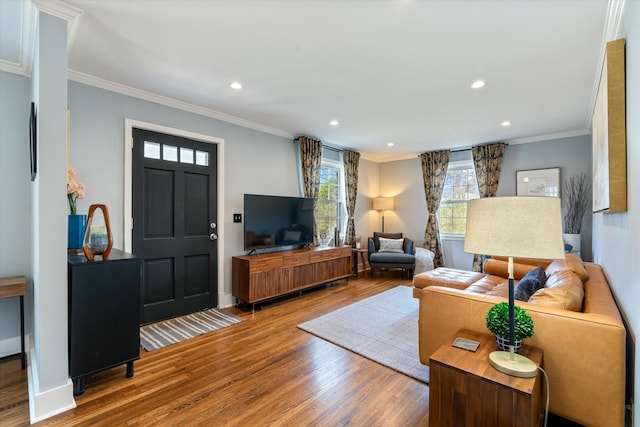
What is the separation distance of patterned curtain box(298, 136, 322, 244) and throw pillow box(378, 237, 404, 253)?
68.8 inches

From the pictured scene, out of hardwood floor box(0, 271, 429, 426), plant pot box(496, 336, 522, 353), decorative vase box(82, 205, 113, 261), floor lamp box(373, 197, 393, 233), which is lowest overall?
hardwood floor box(0, 271, 429, 426)

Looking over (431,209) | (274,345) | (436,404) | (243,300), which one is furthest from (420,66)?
(431,209)

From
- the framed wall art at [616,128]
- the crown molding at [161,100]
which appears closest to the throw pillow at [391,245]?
the crown molding at [161,100]

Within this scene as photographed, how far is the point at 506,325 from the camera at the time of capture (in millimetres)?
1520

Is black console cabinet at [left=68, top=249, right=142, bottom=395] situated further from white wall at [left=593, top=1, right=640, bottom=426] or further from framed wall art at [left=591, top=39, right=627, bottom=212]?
framed wall art at [left=591, top=39, right=627, bottom=212]

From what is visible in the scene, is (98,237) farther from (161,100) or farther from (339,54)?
(339,54)

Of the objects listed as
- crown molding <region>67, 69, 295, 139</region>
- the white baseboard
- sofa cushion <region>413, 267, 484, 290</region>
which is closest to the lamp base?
sofa cushion <region>413, 267, 484, 290</region>

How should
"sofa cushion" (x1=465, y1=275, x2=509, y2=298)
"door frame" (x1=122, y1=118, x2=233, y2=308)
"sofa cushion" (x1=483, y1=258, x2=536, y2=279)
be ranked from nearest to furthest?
"sofa cushion" (x1=465, y1=275, x2=509, y2=298)
"door frame" (x1=122, y1=118, x2=233, y2=308)
"sofa cushion" (x1=483, y1=258, x2=536, y2=279)

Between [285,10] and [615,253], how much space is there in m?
2.82

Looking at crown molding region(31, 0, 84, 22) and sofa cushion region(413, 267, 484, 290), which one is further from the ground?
crown molding region(31, 0, 84, 22)

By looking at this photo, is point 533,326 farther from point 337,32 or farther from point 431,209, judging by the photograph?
point 431,209

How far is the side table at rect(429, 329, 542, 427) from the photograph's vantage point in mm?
1244

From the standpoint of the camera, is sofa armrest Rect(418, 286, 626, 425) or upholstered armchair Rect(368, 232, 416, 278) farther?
upholstered armchair Rect(368, 232, 416, 278)

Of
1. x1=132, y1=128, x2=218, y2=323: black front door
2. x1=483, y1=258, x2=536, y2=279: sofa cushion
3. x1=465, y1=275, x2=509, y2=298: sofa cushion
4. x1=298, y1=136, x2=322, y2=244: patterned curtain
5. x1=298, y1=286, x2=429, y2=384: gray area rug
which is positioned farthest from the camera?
x1=298, y1=136, x2=322, y2=244: patterned curtain
